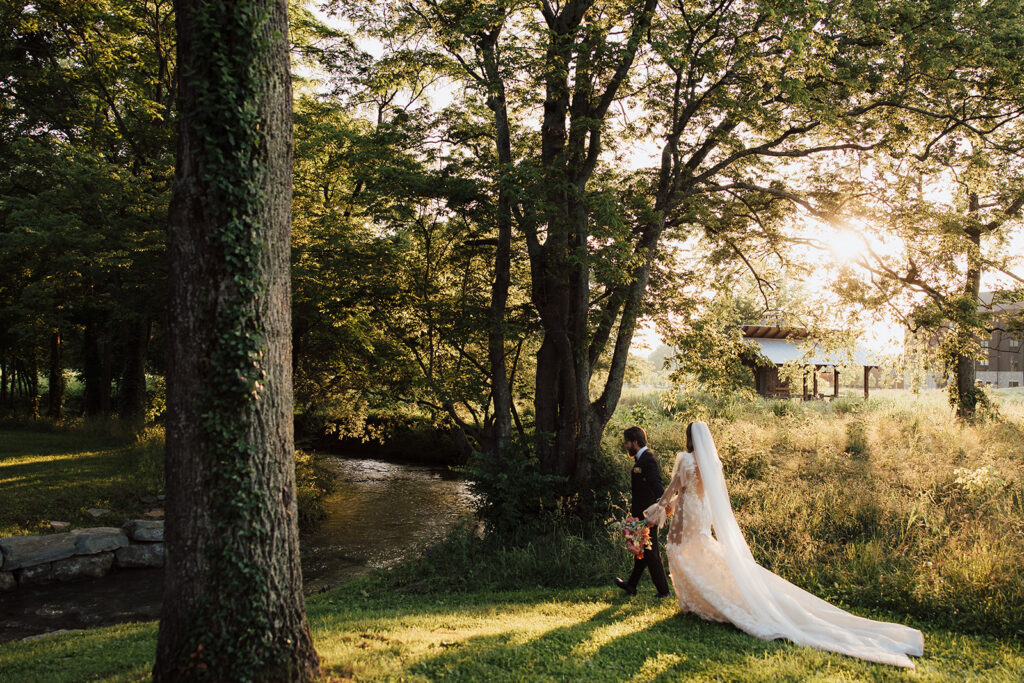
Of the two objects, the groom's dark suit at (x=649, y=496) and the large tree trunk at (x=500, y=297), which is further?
the large tree trunk at (x=500, y=297)

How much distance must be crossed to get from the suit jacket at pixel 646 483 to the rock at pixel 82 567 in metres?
10.2

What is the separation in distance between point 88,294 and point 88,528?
33.2 feet

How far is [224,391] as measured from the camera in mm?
4480

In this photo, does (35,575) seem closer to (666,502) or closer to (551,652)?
(551,652)

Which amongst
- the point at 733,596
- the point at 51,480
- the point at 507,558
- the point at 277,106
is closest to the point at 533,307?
the point at 507,558

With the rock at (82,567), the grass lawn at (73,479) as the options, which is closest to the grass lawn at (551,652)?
the rock at (82,567)

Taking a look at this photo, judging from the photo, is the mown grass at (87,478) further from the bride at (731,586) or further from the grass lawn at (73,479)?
the bride at (731,586)

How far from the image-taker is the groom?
24.3 feet

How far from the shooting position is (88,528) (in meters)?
12.2

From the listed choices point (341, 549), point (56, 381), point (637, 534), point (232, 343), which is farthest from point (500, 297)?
point (56, 381)

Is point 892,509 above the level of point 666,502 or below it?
below

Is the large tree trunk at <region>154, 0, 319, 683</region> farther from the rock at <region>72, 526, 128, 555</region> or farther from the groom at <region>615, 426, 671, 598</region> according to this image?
the rock at <region>72, 526, 128, 555</region>

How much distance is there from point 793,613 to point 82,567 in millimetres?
11945

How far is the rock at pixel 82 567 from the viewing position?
11.0m
